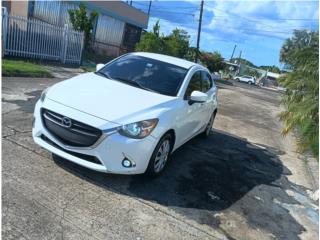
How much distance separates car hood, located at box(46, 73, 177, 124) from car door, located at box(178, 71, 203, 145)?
0.39 m

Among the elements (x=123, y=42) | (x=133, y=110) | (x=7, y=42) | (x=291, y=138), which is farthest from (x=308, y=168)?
(x=123, y=42)

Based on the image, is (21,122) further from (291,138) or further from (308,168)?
(291,138)

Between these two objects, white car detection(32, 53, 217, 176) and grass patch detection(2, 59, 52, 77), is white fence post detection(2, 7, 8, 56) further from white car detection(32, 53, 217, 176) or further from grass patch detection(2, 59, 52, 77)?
white car detection(32, 53, 217, 176)

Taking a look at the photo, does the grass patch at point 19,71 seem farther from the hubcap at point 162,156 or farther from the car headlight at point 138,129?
the car headlight at point 138,129

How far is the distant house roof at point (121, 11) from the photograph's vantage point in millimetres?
26812

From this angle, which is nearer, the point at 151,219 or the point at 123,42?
the point at 151,219

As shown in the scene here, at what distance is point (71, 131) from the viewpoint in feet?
14.6

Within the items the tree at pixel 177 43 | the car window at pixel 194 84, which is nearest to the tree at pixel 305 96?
the car window at pixel 194 84

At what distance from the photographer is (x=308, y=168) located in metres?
7.80

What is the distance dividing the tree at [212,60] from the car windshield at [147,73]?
1599 inches

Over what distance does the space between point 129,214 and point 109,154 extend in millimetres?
736

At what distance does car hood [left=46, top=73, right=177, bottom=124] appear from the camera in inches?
178

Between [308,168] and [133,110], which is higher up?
[133,110]

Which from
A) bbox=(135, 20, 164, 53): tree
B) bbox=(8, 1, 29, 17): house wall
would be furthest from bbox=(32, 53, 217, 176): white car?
bbox=(8, 1, 29, 17): house wall
